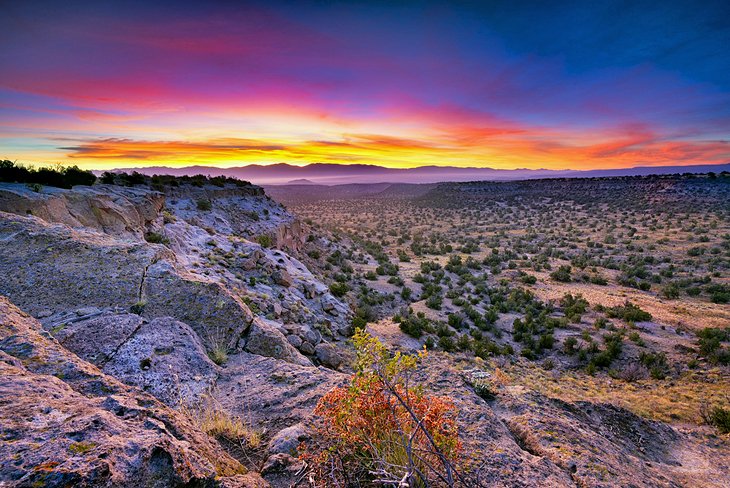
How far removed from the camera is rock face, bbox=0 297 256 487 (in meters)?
1.90

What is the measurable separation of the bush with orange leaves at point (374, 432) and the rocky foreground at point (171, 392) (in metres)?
0.31

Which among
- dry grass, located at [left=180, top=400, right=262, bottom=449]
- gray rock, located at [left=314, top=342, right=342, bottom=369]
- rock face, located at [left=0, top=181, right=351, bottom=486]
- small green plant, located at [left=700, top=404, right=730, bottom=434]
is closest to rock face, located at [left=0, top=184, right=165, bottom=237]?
rock face, located at [left=0, top=181, right=351, bottom=486]

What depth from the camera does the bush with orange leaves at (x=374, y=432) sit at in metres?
2.73

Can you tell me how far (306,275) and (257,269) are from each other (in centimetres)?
266

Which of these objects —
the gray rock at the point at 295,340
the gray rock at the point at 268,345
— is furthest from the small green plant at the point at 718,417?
the gray rock at the point at 295,340

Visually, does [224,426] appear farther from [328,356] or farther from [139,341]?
[328,356]

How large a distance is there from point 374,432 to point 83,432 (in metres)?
2.14

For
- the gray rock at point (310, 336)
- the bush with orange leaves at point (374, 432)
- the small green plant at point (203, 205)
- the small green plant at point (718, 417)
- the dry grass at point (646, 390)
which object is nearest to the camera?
the bush with orange leaves at point (374, 432)

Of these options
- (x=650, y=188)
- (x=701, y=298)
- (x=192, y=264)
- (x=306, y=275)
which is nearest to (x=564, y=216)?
(x=650, y=188)

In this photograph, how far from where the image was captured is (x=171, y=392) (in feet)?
Result: 13.1

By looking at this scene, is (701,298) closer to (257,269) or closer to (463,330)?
(463,330)

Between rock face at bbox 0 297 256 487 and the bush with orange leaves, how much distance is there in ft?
2.87

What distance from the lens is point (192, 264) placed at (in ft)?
31.6

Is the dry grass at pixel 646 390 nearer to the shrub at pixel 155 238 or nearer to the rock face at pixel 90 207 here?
the shrub at pixel 155 238
